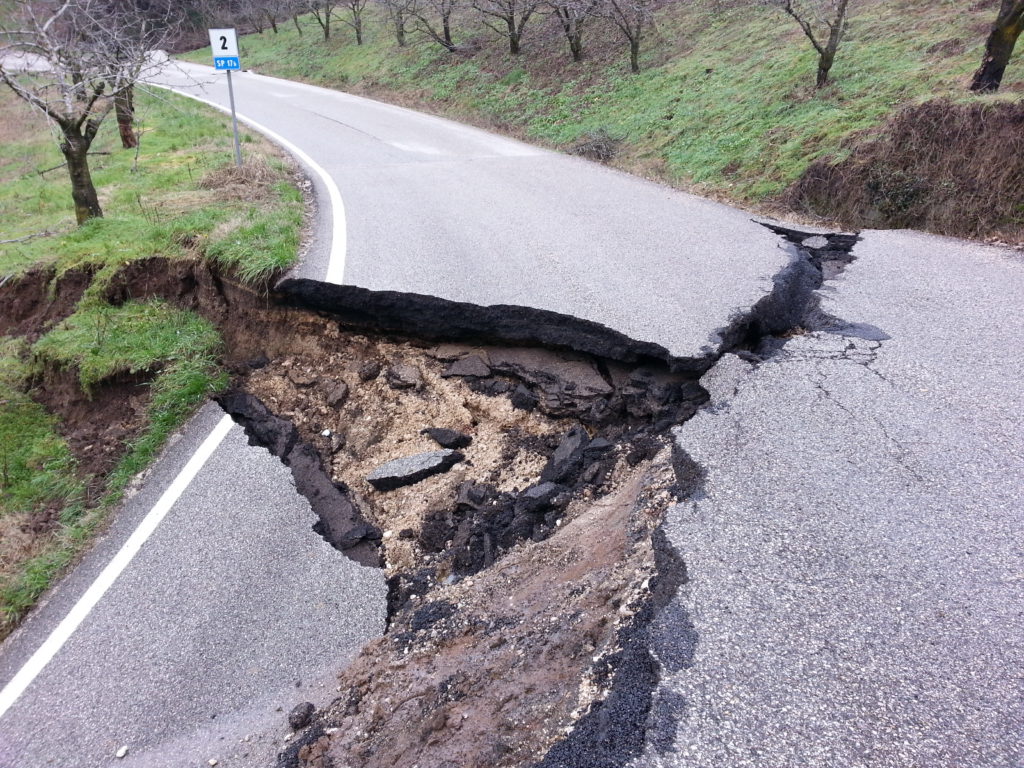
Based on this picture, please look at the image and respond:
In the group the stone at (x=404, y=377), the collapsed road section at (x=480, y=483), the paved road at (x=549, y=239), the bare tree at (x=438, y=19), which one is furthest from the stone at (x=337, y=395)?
the bare tree at (x=438, y=19)

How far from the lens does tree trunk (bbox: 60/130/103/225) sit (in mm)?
9258

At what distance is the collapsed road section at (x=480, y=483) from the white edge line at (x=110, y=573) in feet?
1.28

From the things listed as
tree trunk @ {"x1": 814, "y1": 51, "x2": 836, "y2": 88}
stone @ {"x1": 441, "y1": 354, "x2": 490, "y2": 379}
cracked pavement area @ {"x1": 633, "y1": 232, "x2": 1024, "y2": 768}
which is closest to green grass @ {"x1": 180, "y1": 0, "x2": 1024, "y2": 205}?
tree trunk @ {"x1": 814, "y1": 51, "x2": 836, "y2": 88}

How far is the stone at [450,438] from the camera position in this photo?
484 cm

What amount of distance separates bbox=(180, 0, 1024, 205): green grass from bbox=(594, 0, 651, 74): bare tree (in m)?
0.39

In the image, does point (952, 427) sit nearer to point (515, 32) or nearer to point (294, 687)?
point (294, 687)

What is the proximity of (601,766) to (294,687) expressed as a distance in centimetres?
186

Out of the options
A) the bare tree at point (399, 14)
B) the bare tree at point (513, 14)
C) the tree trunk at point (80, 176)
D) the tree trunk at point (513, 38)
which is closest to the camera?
the tree trunk at point (80, 176)

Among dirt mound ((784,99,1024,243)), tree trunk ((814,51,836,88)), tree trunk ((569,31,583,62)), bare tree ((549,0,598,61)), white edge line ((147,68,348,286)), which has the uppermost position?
bare tree ((549,0,598,61))

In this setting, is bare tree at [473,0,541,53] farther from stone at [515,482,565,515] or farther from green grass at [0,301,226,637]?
stone at [515,482,565,515]

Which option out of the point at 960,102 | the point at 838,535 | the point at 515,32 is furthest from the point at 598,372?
the point at 515,32

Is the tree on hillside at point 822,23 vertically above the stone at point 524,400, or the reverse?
the tree on hillside at point 822,23

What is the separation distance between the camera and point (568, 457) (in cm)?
434

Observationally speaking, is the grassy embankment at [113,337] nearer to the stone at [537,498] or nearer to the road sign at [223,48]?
the road sign at [223,48]
